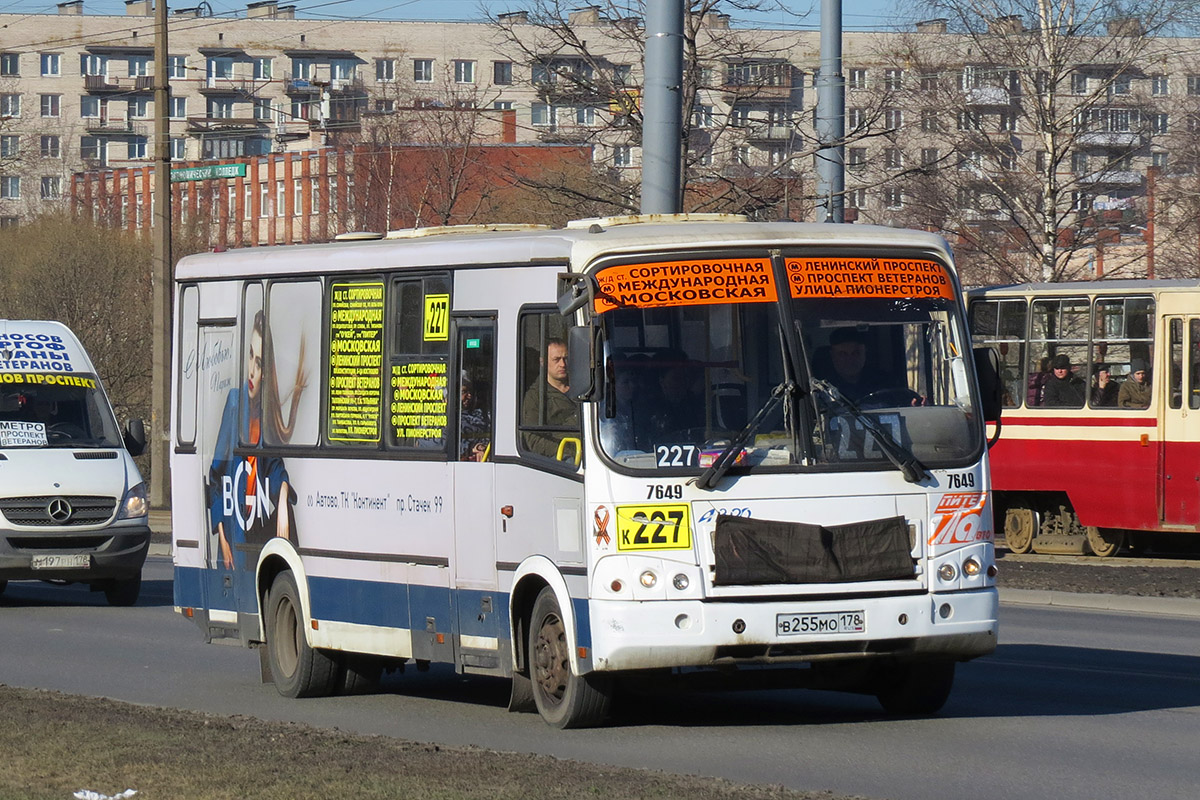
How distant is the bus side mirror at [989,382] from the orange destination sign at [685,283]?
1.21 metres

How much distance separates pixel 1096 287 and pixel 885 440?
1630 centimetres

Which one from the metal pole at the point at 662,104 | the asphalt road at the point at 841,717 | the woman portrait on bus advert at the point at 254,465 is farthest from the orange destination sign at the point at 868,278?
the metal pole at the point at 662,104

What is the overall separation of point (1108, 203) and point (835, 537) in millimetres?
31357

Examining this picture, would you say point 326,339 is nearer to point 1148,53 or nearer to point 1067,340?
point 1067,340

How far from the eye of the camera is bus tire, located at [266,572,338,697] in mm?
12797

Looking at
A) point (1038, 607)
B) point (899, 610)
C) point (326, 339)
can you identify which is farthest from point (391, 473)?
point (1038, 607)

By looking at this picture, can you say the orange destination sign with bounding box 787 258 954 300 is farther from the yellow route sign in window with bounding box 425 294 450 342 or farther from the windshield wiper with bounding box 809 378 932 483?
the yellow route sign in window with bounding box 425 294 450 342

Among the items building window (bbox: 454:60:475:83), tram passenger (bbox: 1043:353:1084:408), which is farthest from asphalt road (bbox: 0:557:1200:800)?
building window (bbox: 454:60:475:83)

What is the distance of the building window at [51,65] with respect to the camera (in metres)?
129

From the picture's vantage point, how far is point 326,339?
12.6m

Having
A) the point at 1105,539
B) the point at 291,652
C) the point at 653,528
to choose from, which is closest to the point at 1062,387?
the point at 1105,539

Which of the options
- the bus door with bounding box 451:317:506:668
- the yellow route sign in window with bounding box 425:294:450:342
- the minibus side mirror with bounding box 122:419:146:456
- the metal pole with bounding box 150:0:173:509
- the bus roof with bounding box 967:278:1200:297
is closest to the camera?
the bus door with bounding box 451:317:506:668

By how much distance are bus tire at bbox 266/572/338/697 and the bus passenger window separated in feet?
8.37

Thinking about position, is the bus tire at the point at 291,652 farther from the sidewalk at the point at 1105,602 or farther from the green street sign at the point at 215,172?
the green street sign at the point at 215,172
